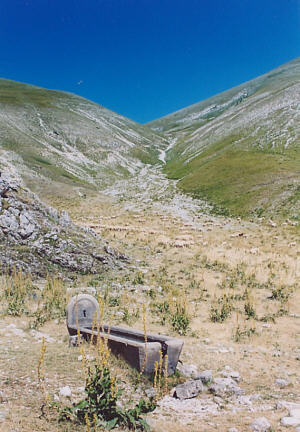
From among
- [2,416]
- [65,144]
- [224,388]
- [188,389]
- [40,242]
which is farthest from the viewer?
[65,144]

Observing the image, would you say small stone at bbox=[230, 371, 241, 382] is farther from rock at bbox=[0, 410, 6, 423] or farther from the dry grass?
rock at bbox=[0, 410, 6, 423]

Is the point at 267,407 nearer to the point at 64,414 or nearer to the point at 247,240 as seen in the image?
the point at 64,414

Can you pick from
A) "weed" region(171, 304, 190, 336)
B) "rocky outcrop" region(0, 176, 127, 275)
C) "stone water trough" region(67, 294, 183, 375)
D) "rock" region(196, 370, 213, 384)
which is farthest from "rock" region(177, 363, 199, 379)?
"rocky outcrop" region(0, 176, 127, 275)

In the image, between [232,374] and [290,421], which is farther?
[232,374]

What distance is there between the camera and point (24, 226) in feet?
60.9

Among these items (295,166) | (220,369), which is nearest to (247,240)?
(220,369)

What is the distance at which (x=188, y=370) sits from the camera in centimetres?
886

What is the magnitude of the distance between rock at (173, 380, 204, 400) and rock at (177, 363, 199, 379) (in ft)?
2.32

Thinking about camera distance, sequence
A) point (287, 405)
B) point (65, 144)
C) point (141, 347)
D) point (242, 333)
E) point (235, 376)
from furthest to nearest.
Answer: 1. point (65, 144)
2. point (242, 333)
3. point (235, 376)
4. point (141, 347)
5. point (287, 405)

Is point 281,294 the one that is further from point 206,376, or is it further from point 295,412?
point 295,412

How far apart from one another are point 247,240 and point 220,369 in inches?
917

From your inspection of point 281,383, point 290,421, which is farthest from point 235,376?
point 290,421

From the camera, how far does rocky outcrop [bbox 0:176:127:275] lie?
17.0 m

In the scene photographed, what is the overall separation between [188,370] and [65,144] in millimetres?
111330
